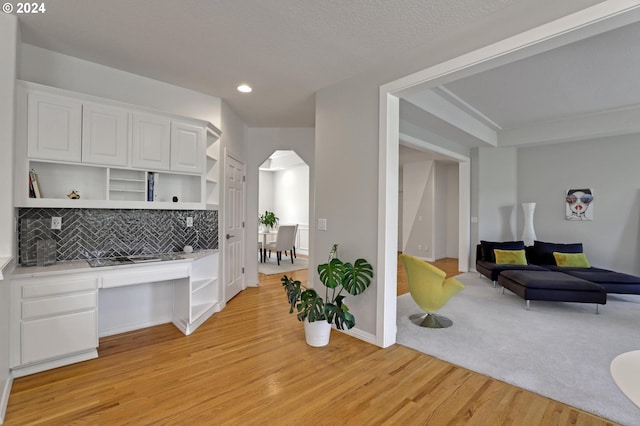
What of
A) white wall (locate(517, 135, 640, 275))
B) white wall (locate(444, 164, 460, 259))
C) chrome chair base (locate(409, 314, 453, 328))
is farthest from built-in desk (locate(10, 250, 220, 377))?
white wall (locate(444, 164, 460, 259))

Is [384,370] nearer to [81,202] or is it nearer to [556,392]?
[556,392]

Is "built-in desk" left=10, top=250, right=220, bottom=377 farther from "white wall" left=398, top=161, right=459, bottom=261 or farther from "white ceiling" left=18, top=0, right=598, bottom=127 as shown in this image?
"white wall" left=398, top=161, right=459, bottom=261

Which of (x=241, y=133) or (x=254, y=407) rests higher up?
(x=241, y=133)

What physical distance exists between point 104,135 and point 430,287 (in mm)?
3622

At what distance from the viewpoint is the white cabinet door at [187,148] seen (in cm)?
336

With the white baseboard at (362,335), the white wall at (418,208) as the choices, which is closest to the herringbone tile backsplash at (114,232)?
the white baseboard at (362,335)

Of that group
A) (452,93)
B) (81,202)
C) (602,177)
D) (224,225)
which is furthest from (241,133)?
(602,177)

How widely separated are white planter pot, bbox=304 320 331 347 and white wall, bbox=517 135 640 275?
551 centimetres

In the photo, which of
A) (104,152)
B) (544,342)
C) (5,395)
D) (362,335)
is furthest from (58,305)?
(544,342)

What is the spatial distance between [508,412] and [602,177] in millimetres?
5564

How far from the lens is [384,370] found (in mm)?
2508

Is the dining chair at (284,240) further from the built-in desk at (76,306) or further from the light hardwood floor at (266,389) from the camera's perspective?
the light hardwood floor at (266,389)

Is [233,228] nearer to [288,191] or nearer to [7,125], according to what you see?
[7,125]

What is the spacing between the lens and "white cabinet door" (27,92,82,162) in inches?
100
